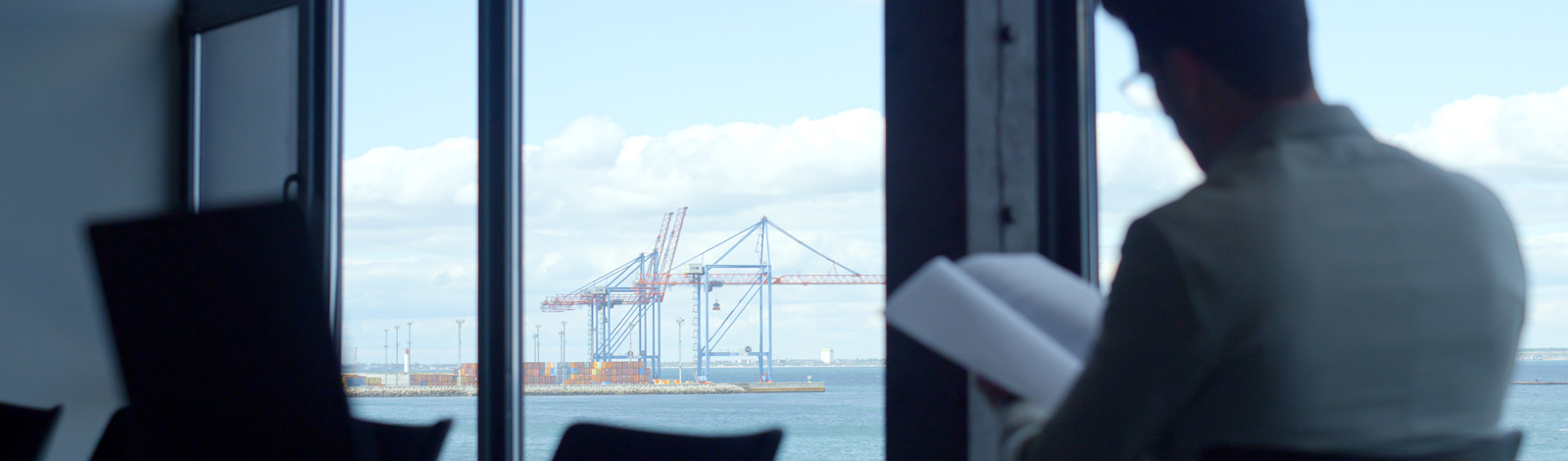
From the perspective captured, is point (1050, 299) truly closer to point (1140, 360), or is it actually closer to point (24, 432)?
point (1140, 360)

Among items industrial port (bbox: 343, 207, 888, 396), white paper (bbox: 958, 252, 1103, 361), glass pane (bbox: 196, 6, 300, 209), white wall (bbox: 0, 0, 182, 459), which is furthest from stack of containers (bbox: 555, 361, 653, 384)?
white paper (bbox: 958, 252, 1103, 361)

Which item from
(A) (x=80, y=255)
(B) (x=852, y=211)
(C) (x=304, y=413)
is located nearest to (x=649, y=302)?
(A) (x=80, y=255)

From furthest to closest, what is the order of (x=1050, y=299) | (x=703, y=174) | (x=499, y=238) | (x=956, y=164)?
(x=703, y=174), (x=499, y=238), (x=956, y=164), (x=1050, y=299)

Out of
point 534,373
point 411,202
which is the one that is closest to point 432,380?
point 411,202

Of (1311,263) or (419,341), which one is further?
(419,341)

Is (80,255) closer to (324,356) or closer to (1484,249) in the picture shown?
(324,356)

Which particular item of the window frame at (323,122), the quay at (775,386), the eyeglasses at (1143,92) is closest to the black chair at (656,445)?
the eyeglasses at (1143,92)

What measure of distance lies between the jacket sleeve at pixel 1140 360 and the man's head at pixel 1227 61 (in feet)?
0.47

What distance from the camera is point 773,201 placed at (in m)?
4.84

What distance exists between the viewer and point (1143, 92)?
91cm

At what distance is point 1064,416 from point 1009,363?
0.25 ft

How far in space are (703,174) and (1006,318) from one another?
5.08 m

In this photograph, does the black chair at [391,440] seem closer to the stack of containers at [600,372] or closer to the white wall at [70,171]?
the white wall at [70,171]

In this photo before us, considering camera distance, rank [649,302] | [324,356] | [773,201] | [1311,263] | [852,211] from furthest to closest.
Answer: [649,302]
[773,201]
[852,211]
[324,356]
[1311,263]
